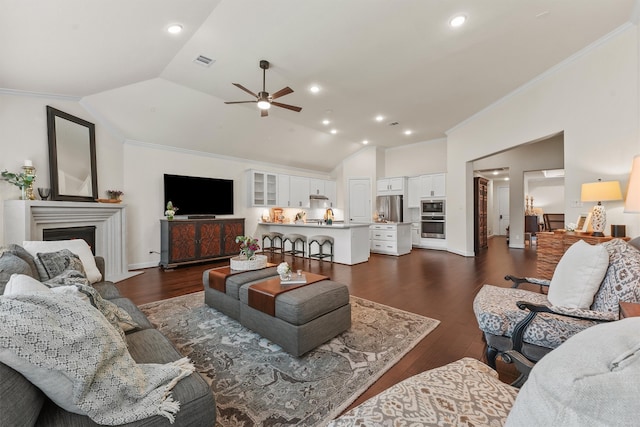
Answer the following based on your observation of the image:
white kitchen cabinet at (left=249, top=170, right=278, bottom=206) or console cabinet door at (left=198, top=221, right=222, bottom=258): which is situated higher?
white kitchen cabinet at (left=249, top=170, right=278, bottom=206)

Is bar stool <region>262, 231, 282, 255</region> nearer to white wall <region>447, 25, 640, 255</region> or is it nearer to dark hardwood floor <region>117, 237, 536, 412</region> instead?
dark hardwood floor <region>117, 237, 536, 412</region>

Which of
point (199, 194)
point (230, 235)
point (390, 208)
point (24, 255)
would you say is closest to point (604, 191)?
point (390, 208)

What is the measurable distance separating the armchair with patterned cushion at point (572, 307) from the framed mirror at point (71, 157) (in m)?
5.67

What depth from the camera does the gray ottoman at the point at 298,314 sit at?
2.12m

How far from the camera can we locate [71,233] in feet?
13.7

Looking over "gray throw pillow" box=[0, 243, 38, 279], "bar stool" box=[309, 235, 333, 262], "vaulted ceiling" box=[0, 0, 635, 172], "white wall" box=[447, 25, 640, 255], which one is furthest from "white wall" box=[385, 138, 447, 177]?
"gray throw pillow" box=[0, 243, 38, 279]

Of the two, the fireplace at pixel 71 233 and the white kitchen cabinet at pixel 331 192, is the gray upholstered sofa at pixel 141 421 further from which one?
the white kitchen cabinet at pixel 331 192

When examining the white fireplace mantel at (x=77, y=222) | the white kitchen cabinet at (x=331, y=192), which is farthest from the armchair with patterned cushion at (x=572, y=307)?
the white kitchen cabinet at (x=331, y=192)

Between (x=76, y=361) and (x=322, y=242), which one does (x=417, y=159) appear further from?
(x=76, y=361)

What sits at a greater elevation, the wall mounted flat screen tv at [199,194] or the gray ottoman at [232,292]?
the wall mounted flat screen tv at [199,194]

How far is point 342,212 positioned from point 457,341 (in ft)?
23.4

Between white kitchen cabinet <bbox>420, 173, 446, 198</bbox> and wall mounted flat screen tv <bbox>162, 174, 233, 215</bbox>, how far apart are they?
18.0 ft

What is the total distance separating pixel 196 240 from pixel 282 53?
13.5 feet

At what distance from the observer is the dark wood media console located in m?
5.38
